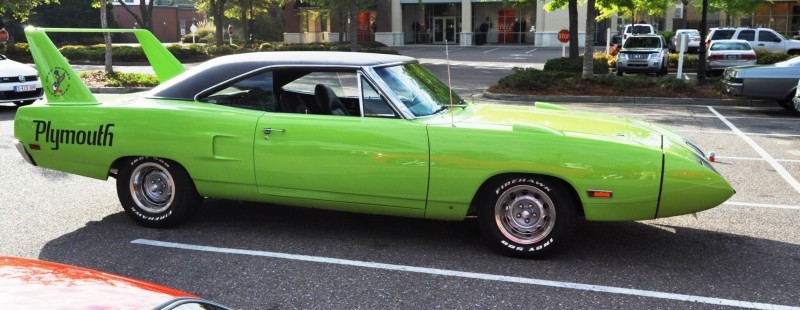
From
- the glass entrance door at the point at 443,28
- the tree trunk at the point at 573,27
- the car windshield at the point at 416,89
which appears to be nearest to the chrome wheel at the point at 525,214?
the car windshield at the point at 416,89

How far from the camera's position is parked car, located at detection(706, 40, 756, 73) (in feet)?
77.5

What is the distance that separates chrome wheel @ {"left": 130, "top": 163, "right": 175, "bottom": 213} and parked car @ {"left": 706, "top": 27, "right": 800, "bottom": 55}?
28.4m

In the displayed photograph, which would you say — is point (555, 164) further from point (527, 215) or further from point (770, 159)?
point (770, 159)

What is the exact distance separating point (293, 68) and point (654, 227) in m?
3.36

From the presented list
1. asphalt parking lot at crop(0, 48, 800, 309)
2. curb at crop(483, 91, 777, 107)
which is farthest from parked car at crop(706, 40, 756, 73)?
asphalt parking lot at crop(0, 48, 800, 309)

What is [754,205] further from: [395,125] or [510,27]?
[510,27]

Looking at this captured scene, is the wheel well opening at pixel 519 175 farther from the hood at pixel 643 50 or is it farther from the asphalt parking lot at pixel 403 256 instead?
the hood at pixel 643 50

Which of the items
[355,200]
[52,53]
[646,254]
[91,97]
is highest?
[52,53]

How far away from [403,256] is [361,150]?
85 centimetres

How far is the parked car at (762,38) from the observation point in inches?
1165

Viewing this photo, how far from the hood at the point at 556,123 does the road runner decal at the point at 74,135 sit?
272 centimetres

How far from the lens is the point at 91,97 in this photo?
241 inches

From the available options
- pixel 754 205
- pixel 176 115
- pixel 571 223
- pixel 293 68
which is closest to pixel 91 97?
pixel 176 115

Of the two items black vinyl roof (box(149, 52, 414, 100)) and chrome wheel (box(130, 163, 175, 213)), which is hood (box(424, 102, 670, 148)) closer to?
black vinyl roof (box(149, 52, 414, 100))
